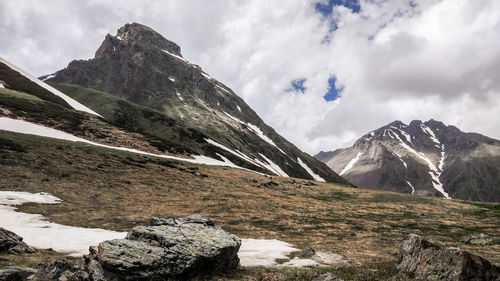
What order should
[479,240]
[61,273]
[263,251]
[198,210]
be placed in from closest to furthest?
[61,273] → [263,251] → [479,240] → [198,210]

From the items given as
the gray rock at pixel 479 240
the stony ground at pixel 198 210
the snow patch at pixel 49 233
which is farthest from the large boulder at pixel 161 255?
the gray rock at pixel 479 240

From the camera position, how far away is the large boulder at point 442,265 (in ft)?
36.3

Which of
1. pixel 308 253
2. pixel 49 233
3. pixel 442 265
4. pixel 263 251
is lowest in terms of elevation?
pixel 49 233

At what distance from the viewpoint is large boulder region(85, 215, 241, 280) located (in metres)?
11.9

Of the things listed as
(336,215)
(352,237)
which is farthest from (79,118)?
(352,237)

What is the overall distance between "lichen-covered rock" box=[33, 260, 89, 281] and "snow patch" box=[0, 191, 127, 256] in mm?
6069

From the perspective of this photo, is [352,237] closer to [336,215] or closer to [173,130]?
[336,215]

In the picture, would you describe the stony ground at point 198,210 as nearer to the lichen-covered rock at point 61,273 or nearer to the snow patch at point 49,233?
the snow patch at point 49,233

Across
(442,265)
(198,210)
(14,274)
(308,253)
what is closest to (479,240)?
(308,253)

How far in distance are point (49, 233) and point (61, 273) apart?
1249cm

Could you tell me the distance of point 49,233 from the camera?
70.7 feet

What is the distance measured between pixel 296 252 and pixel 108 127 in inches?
3251

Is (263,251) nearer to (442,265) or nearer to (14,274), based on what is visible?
(442,265)

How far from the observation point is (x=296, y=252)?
20.8 metres
